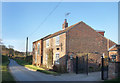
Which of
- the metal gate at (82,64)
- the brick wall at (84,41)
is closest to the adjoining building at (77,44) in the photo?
the brick wall at (84,41)

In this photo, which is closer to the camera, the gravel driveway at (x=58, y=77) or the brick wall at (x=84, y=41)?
the gravel driveway at (x=58, y=77)

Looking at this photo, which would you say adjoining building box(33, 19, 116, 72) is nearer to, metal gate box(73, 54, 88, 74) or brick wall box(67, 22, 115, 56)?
brick wall box(67, 22, 115, 56)

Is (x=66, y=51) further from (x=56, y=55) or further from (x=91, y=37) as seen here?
(x=91, y=37)

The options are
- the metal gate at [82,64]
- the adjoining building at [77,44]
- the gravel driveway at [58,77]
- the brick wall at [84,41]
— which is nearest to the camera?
the gravel driveway at [58,77]

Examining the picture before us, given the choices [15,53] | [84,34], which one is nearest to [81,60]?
[84,34]

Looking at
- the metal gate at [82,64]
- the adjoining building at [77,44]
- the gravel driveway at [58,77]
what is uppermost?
the adjoining building at [77,44]

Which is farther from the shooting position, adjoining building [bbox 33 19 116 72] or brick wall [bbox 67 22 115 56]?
brick wall [bbox 67 22 115 56]

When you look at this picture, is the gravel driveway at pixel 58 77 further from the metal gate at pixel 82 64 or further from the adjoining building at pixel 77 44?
the adjoining building at pixel 77 44

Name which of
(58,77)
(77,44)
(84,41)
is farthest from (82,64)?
(58,77)

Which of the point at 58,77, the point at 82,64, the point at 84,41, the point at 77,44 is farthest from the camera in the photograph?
the point at 84,41

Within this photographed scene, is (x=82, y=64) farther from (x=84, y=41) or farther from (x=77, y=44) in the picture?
(x=84, y=41)

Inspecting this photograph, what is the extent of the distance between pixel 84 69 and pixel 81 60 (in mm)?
1467

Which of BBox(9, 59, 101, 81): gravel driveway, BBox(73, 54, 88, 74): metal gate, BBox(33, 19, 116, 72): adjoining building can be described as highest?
BBox(33, 19, 116, 72): adjoining building

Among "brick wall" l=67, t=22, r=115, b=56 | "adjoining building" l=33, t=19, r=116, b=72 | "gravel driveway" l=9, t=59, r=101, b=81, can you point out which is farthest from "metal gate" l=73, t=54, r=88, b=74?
"gravel driveway" l=9, t=59, r=101, b=81
